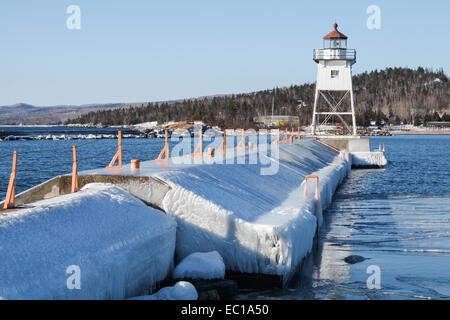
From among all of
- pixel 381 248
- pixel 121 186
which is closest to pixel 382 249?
pixel 381 248

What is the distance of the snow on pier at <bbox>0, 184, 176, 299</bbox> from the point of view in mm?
8297

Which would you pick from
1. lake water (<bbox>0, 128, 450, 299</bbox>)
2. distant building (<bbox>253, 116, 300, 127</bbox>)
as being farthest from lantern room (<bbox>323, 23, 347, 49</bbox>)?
distant building (<bbox>253, 116, 300, 127</bbox>)

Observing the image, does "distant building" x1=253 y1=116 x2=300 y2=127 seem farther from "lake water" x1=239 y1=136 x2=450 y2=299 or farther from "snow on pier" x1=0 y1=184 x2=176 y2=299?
"snow on pier" x1=0 y1=184 x2=176 y2=299

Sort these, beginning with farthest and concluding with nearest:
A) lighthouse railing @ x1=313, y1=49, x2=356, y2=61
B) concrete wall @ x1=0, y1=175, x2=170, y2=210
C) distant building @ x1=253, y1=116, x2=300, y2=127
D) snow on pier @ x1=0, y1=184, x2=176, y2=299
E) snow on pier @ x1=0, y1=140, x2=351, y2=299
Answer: distant building @ x1=253, y1=116, x2=300, y2=127, lighthouse railing @ x1=313, y1=49, x2=356, y2=61, concrete wall @ x1=0, y1=175, x2=170, y2=210, snow on pier @ x1=0, y1=140, x2=351, y2=299, snow on pier @ x1=0, y1=184, x2=176, y2=299

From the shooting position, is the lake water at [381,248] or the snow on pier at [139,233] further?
the lake water at [381,248]

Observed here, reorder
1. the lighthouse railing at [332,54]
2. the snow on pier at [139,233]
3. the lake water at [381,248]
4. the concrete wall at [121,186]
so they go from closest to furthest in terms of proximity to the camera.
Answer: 1. the snow on pier at [139,233]
2. the lake water at [381,248]
3. the concrete wall at [121,186]
4. the lighthouse railing at [332,54]

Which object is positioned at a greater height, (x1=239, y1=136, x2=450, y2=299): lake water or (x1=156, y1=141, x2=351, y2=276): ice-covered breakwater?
(x1=156, y1=141, x2=351, y2=276): ice-covered breakwater

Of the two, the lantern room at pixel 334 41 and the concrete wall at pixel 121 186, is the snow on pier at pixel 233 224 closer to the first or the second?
the concrete wall at pixel 121 186

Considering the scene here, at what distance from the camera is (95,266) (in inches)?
367

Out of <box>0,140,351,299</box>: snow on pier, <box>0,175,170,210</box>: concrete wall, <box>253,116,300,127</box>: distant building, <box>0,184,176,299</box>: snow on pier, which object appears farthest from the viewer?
<box>253,116,300,127</box>: distant building

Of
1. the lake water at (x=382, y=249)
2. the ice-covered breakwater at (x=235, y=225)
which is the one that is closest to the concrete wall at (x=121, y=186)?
the ice-covered breakwater at (x=235, y=225)

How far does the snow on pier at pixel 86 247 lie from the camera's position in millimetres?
8297

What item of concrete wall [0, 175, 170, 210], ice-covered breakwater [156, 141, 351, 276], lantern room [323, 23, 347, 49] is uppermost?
lantern room [323, 23, 347, 49]
